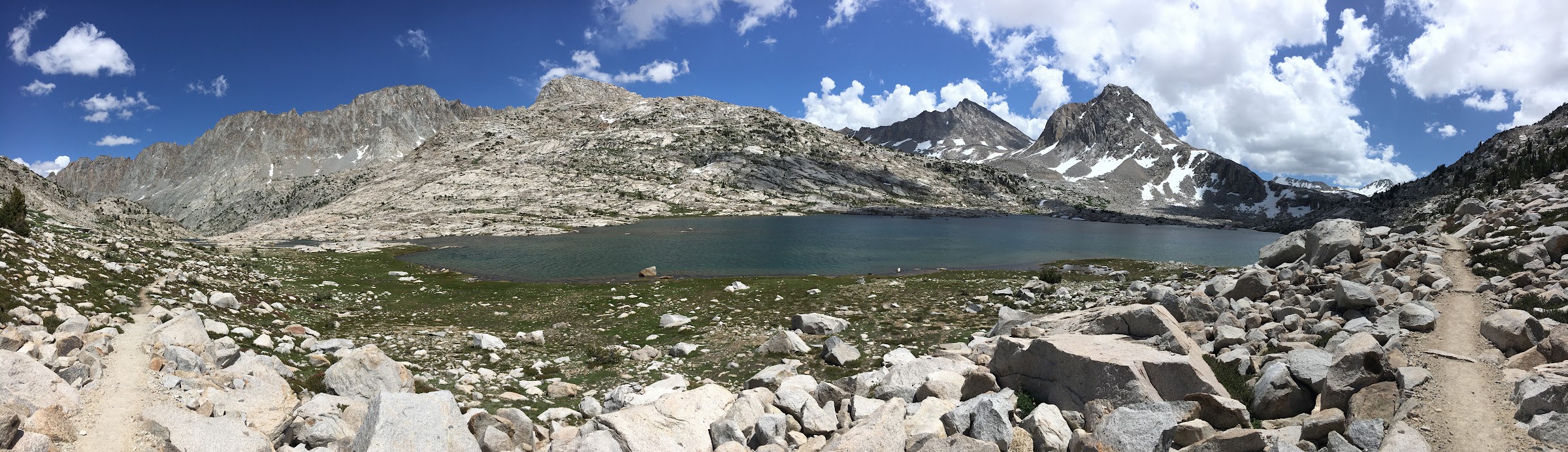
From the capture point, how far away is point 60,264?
21312mm

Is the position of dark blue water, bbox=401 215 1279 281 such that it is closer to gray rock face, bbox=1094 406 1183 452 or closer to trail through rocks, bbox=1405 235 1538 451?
trail through rocks, bbox=1405 235 1538 451

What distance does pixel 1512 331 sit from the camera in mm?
12523

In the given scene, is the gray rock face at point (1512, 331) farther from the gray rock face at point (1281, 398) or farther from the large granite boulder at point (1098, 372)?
→ the large granite boulder at point (1098, 372)

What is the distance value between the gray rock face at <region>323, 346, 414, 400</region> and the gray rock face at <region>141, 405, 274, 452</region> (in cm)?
370

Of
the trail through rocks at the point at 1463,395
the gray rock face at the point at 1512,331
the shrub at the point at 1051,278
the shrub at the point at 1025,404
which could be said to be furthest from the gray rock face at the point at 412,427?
the shrub at the point at 1051,278

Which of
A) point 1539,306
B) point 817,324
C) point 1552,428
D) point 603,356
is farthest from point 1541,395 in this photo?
point 603,356

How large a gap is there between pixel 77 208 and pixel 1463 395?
98575mm

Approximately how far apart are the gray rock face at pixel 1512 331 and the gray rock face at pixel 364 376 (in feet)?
80.5

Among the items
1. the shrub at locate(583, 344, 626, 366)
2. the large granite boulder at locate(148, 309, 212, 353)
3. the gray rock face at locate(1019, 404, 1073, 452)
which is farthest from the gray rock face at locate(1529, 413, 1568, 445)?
the large granite boulder at locate(148, 309, 212, 353)

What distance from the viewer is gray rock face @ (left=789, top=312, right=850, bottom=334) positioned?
2539 cm

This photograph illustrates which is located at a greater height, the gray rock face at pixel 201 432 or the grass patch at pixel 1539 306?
the grass patch at pixel 1539 306

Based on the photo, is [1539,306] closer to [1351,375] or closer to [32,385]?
[1351,375]

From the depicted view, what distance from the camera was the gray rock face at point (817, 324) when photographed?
83.3 ft

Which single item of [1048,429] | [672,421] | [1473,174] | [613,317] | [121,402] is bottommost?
[613,317]
